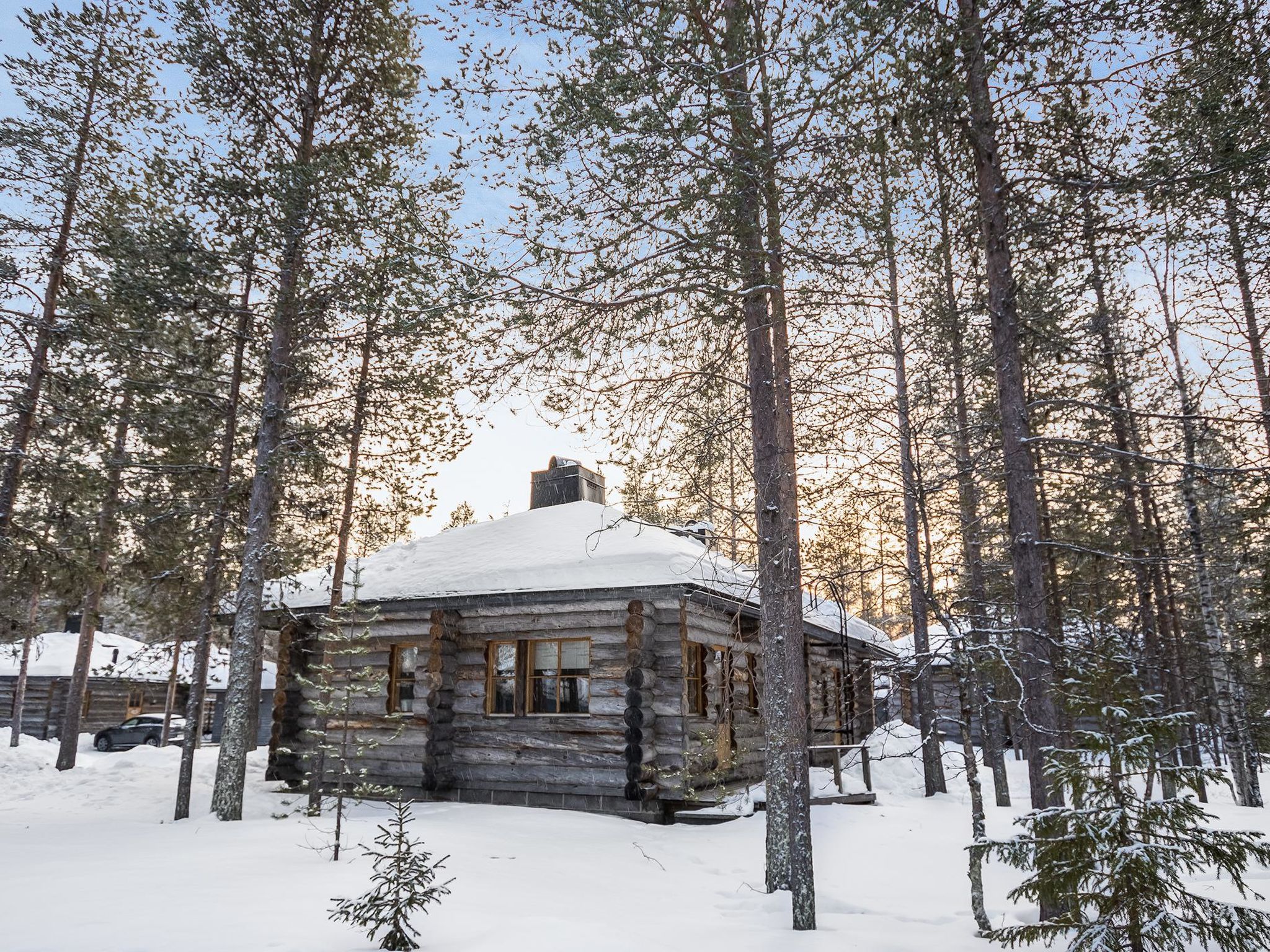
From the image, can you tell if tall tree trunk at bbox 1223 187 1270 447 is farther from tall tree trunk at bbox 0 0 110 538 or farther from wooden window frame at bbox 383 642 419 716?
tall tree trunk at bbox 0 0 110 538

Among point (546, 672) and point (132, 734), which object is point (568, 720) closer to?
point (546, 672)

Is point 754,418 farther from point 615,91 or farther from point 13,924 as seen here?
point 13,924

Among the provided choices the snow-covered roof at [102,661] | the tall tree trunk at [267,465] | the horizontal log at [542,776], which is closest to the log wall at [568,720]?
the horizontal log at [542,776]

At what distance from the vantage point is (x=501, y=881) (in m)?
7.92

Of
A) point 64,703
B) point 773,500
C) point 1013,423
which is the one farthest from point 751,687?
point 64,703

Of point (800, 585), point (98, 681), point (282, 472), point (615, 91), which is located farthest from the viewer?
point (98, 681)

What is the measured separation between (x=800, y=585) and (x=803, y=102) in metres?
4.63

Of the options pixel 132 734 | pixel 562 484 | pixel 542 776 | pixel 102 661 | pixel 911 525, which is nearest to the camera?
pixel 542 776

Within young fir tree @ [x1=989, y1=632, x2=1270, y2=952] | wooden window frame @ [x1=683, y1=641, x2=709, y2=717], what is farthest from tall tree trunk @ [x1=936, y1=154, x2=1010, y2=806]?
wooden window frame @ [x1=683, y1=641, x2=709, y2=717]

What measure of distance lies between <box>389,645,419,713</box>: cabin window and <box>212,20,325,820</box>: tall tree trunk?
2862 mm

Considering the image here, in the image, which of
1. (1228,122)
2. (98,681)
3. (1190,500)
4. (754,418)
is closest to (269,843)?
(754,418)

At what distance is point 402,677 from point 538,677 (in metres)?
2.85

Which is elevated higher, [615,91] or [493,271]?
[615,91]

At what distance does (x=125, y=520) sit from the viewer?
14.6 meters
